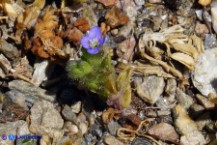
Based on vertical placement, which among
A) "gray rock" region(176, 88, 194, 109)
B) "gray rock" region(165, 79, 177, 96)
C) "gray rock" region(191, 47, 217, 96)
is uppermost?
"gray rock" region(191, 47, 217, 96)

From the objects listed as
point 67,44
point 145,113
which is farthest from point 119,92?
point 67,44

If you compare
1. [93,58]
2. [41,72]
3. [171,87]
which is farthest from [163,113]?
[41,72]

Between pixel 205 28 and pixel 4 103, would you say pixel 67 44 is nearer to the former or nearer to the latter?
pixel 4 103

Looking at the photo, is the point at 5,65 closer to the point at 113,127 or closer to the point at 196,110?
the point at 113,127

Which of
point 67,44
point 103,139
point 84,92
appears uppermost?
point 67,44

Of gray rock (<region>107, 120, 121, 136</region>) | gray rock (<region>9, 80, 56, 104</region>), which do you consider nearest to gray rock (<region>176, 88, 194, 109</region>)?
gray rock (<region>107, 120, 121, 136</region>)

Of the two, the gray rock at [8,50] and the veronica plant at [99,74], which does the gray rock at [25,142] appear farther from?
the gray rock at [8,50]

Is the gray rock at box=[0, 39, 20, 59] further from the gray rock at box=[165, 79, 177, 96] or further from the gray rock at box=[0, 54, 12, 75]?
the gray rock at box=[165, 79, 177, 96]
